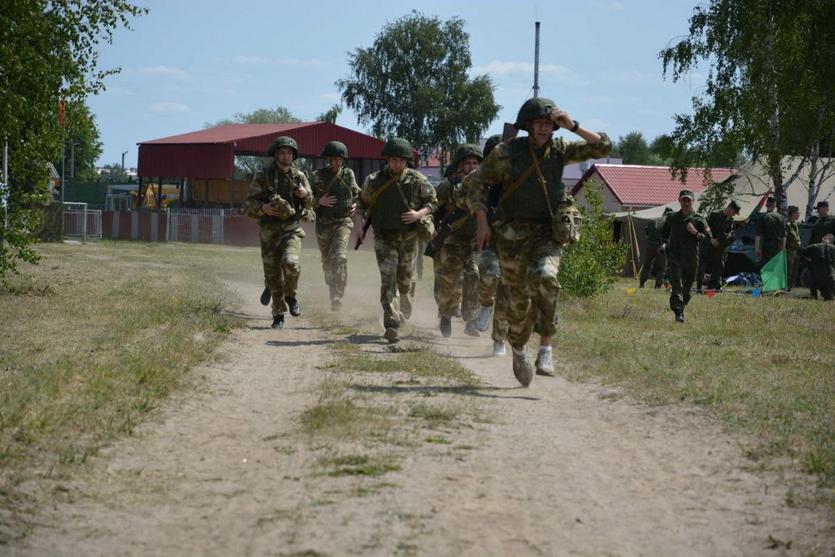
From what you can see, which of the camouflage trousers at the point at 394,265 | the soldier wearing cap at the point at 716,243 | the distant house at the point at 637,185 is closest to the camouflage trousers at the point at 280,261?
the camouflage trousers at the point at 394,265

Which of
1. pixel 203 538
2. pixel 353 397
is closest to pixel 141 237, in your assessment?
pixel 353 397

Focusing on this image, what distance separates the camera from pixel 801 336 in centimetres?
1462

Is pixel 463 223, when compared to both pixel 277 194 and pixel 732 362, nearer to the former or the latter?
pixel 277 194

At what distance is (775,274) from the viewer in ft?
80.2

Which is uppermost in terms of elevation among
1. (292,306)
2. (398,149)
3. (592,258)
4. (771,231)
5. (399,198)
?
(398,149)

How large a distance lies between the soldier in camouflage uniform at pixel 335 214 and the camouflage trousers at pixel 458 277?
80.2 inches

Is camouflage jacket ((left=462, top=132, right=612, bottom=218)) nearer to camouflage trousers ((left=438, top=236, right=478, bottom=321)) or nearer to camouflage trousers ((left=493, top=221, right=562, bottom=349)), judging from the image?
camouflage trousers ((left=493, top=221, right=562, bottom=349))

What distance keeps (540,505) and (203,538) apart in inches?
59.4

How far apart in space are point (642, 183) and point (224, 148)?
1931 cm

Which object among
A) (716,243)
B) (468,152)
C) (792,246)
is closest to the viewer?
(468,152)

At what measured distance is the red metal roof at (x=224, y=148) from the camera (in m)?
57.2

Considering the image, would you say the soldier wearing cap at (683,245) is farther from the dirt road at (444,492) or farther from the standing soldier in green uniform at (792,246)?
the dirt road at (444,492)

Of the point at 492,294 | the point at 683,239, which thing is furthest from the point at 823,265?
the point at 492,294

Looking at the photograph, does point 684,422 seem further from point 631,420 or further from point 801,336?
point 801,336
